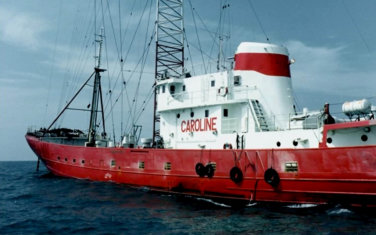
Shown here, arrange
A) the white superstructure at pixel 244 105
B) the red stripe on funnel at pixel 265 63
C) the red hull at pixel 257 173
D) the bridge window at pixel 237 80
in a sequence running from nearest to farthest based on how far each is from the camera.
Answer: the red hull at pixel 257 173
the white superstructure at pixel 244 105
the red stripe on funnel at pixel 265 63
the bridge window at pixel 237 80

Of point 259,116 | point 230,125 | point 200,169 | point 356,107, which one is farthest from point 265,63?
point 200,169

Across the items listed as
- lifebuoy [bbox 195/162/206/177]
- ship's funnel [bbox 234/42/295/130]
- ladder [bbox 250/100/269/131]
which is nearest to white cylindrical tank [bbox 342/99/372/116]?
ladder [bbox 250/100/269/131]

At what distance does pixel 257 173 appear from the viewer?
13.7 metres

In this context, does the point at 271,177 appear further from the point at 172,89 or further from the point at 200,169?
the point at 172,89

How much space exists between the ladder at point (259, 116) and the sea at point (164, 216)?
3.47 metres

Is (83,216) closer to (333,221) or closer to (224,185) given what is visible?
(224,185)

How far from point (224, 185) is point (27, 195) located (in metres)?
9.79

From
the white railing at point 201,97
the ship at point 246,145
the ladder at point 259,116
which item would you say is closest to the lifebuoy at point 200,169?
the ship at point 246,145

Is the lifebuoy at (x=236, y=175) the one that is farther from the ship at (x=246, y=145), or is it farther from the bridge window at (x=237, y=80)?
the bridge window at (x=237, y=80)

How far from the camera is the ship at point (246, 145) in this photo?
1212 centimetres

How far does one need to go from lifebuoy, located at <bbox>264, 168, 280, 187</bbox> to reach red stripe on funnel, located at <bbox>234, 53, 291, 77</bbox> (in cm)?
509

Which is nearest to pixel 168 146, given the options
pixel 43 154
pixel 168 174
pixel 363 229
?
Answer: pixel 168 174

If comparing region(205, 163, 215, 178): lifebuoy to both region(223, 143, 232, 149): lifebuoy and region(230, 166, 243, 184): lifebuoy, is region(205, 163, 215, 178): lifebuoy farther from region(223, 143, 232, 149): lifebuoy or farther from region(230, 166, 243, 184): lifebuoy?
region(223, 143, 232, 149): lifebuoy

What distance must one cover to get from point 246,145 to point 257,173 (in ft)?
5.33
